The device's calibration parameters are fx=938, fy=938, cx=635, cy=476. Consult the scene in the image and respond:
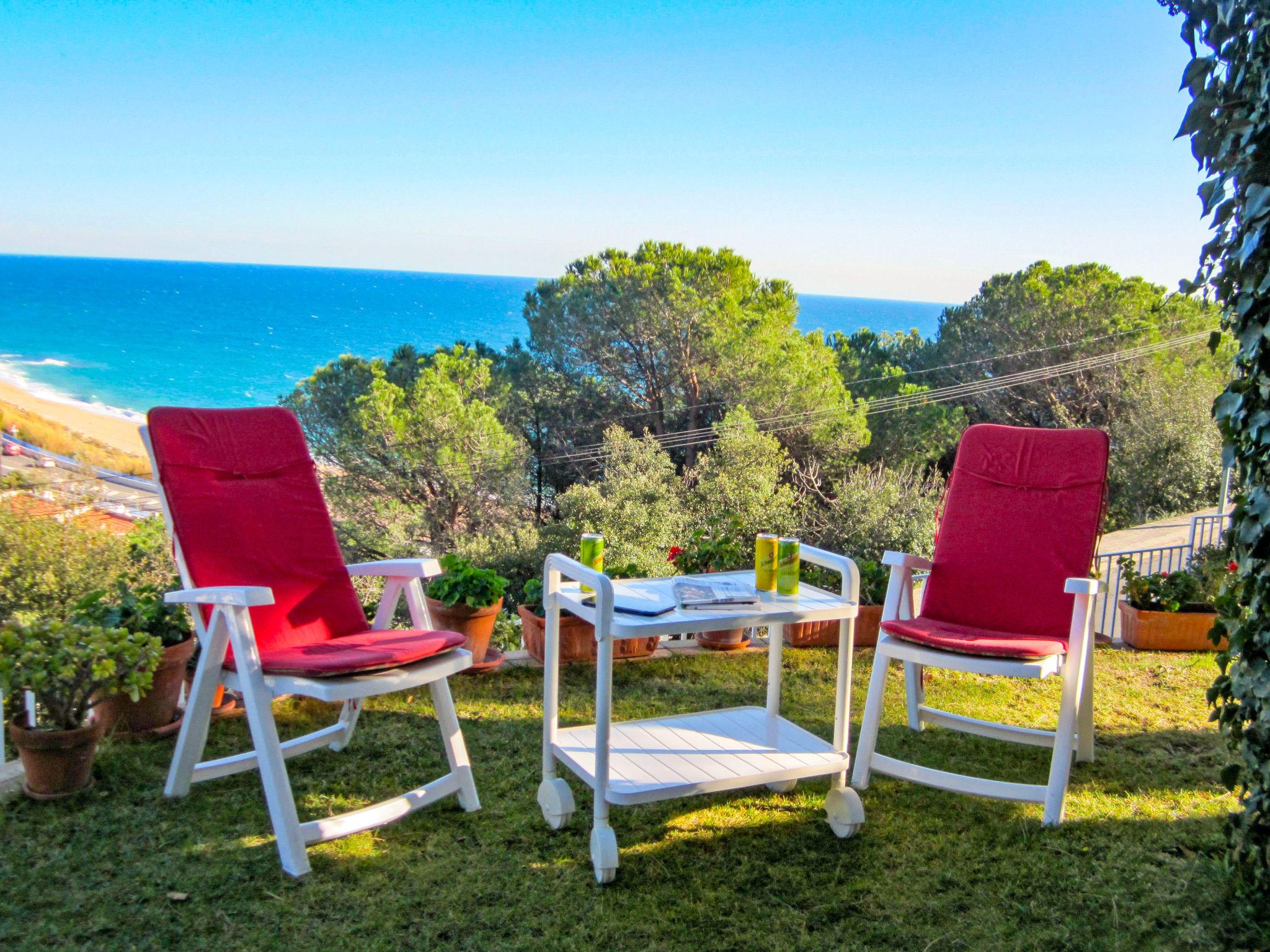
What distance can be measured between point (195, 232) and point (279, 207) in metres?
4.75

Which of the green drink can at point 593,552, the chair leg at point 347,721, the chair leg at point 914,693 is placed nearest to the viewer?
the green drink can at point 593,552

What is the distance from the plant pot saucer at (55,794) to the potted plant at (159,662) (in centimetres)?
30

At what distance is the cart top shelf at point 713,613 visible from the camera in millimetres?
2283

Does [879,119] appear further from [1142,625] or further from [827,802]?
[827,802]

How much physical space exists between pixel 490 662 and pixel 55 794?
157cm

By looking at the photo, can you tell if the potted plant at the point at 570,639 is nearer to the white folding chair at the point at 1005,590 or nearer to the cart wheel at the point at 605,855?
the white folding chair at the point at 1005,590

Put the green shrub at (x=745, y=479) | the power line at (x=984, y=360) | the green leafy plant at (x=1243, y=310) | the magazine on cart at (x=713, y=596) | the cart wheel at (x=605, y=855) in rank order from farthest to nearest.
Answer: the power line at (x=984, y=360) < the green shrub at (x=745, y=479) < the magazine on cart at (x=713, y=596) < the cart wheel at (x=605, y=855) < the green leafy plant at (x=1243, y=310)

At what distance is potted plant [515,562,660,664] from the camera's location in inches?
151

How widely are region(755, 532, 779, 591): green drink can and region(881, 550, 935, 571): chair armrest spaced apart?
0.51 metres

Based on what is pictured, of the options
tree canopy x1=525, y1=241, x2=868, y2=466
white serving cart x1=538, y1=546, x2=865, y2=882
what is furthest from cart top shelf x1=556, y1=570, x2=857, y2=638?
tree canopy x1=525, y1=241, x2=868, y2=466

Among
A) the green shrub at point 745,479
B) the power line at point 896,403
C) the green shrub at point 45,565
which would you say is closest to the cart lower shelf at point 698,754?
the green shrub at point 45,565

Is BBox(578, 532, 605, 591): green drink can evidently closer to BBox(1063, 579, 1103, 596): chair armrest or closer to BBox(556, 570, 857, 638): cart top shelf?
A: BBox(556, 570, 857, 638): cart top shelf

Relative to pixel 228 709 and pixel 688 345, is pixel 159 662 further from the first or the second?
pixel 688 345

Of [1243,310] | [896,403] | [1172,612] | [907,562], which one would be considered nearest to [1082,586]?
[907,562]
